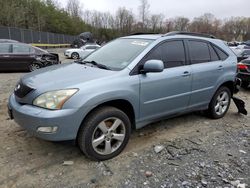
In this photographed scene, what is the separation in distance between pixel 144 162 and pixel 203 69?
206cm

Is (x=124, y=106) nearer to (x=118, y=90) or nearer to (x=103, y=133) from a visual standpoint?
(x=118, y=90)

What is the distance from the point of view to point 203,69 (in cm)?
429

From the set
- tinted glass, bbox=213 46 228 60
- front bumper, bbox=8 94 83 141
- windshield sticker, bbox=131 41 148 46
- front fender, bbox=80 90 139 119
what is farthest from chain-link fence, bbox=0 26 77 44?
front fender, bbox=80 90 139 119

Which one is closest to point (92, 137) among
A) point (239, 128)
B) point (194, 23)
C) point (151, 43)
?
point (151, 43)

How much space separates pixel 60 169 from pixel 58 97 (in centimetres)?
94

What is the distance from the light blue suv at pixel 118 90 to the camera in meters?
2.84

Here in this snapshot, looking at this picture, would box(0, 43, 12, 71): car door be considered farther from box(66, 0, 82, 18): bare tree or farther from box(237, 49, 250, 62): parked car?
box(66, 0, 82, 18): bare tree

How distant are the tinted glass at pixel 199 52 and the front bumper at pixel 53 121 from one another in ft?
7.89

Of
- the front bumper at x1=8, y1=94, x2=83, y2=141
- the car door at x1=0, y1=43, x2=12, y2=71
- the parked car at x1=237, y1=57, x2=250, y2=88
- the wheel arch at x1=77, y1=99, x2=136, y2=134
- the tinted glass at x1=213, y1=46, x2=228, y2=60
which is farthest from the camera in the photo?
the car door at x1=0, y1=43, x2=12, y2=71

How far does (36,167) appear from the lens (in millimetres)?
3049

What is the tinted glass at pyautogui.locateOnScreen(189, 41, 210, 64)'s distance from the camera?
13.9 feet

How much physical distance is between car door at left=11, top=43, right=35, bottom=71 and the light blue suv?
7.67 metres

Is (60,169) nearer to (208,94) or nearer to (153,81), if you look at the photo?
(153,81)

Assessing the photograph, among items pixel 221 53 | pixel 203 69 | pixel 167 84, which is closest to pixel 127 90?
pixel 167 84
